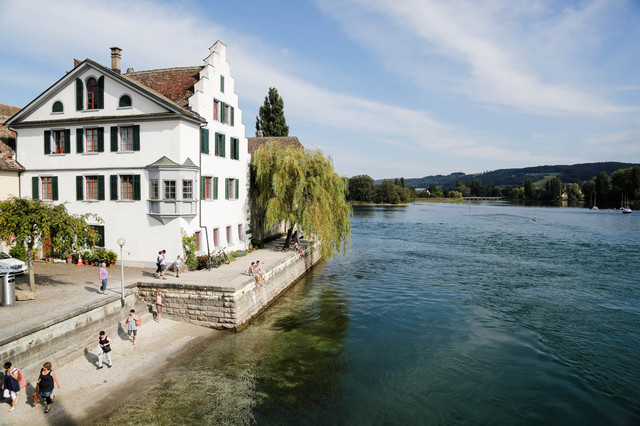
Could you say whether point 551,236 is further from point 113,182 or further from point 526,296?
point 113,182

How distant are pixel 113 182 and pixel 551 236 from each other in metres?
63.4

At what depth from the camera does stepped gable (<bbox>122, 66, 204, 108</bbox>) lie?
2627cm

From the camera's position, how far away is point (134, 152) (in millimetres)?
24297

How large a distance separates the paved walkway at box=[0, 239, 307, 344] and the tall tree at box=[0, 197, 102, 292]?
166 centimetres

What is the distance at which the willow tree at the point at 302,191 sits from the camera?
30.8 meters

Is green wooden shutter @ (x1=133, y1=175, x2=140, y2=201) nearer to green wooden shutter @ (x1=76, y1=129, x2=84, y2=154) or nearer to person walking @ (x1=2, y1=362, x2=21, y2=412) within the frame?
green wooden shutter @ (x1=76, y1=129, x2=84, y2=154)

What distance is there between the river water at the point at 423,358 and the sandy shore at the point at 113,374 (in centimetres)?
83

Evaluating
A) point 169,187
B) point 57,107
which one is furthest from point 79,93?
point 169,187

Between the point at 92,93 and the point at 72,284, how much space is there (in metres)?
12.5

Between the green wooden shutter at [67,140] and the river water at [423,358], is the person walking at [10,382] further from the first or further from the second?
the green wooden shutter at [67,140]

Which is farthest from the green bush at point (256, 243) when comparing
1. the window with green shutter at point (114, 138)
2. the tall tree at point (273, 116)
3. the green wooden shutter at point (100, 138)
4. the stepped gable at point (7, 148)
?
the tall tree at point (273, 116)

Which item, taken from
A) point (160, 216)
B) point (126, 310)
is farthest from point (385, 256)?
point (126, 310)

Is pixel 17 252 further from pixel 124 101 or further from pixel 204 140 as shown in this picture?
pixel 204 140

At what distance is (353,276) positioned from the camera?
33.8 metres
